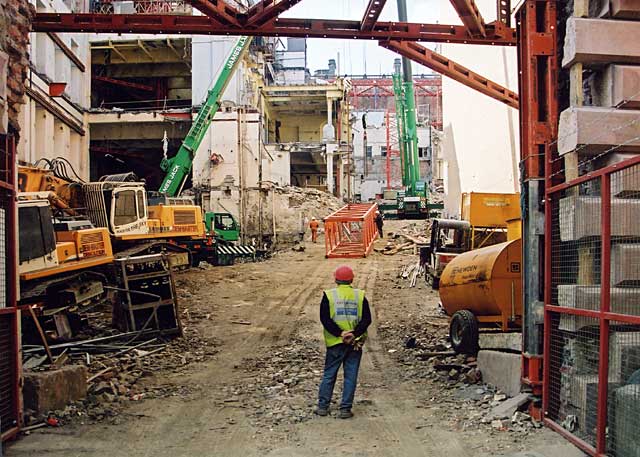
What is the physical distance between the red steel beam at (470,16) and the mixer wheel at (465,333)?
14.9 feet

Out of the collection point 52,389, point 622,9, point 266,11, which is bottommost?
point 52,389

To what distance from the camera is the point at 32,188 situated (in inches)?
645

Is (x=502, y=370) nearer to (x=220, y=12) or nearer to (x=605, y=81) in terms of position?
(x=605, y=81)

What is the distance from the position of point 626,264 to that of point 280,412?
155 inches

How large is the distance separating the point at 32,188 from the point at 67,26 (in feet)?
20.1

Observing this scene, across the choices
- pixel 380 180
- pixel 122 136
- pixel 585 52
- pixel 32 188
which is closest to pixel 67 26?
pixel 32 188

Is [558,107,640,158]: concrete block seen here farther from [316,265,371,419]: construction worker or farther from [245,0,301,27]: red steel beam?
[245,0,301,27]: red steel beam

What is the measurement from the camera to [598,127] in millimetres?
6449

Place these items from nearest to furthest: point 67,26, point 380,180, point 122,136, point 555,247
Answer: point 555,247
point 67,26
point 122,136
point 380,180

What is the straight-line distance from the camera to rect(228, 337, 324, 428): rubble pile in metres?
7.55

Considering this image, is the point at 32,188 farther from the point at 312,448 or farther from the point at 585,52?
the point at 585,52

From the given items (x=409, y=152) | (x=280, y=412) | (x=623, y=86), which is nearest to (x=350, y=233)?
(x=409, y=152)

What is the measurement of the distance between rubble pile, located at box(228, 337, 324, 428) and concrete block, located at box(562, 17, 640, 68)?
4.63 meters

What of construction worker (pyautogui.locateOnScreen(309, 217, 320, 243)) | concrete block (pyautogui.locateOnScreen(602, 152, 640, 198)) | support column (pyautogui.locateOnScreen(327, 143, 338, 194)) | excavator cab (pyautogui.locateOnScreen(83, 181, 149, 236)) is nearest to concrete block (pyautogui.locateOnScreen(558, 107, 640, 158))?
concrete block (pyautogui.locateOnScreen(602, 152, 640, 198))
